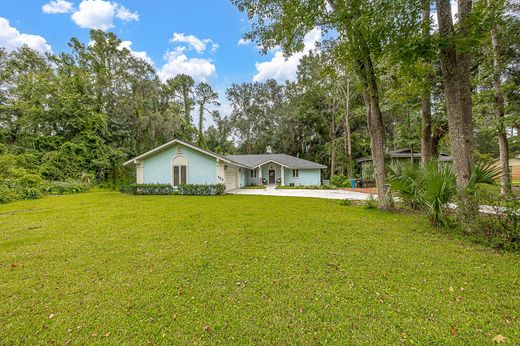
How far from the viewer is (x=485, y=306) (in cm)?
256

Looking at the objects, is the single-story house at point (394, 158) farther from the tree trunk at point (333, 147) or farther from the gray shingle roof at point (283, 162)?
the gray shingle roof at point (283, 162)

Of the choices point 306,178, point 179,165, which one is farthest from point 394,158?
point 179,165

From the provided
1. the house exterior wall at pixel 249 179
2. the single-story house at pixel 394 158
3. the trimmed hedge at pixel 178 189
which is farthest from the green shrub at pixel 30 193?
the single-story house at pixel 394 158

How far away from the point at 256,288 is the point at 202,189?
12.6 m

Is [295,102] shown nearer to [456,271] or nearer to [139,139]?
[139,139]

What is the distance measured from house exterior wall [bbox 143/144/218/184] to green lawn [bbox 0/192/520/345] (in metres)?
10.5

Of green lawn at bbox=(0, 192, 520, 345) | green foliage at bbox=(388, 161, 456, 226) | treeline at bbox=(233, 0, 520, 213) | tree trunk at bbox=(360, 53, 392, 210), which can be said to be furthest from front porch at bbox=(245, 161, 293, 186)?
green lawn at bbox=(0, 192, 520, 345)

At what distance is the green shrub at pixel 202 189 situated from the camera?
48.8 feet

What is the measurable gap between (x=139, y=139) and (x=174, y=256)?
26.3 metres

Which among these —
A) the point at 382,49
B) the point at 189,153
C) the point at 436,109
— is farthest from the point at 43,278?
the point at 436,109

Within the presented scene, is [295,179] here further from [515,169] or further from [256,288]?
[515,169]

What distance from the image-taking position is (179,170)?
1631 centimetres

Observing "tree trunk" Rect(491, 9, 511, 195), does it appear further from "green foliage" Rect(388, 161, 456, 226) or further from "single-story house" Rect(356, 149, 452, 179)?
"single-story house" Rect(356, 149, 452, 179)

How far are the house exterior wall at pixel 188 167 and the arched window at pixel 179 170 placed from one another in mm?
230
